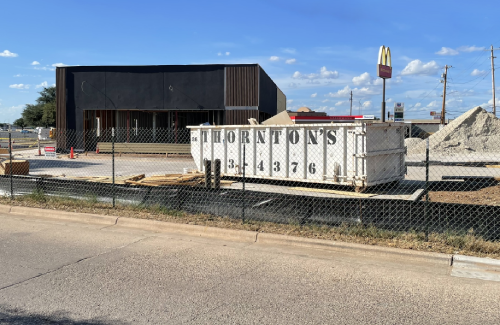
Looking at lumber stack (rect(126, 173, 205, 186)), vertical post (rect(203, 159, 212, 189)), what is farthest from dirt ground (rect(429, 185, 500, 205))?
lumber stack (rect(126, 173, 205, 186))

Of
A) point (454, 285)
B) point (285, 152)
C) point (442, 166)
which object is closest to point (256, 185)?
point (285, 152)

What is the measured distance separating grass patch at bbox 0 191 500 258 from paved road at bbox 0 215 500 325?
20.2 inches

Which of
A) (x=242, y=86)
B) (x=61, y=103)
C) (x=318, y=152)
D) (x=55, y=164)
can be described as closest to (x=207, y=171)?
(x=318, y=152)

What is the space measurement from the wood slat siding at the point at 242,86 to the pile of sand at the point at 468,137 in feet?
46.5

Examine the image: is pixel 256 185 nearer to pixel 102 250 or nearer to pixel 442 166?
pixel 102 250

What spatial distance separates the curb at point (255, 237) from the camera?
583cm

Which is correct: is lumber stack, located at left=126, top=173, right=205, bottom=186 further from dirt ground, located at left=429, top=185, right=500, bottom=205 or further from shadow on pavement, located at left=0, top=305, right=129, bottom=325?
shadow on pavement, located at left=0, top=305, right=129, bottom=325

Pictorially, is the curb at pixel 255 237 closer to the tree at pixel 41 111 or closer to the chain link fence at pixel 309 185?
the chain link fence at pixel 309 185

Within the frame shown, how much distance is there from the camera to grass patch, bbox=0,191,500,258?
6.20 meters

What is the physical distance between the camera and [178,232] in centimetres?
780

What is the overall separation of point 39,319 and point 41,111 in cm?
8192

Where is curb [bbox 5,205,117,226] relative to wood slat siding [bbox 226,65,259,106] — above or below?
below

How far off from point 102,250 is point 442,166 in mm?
18016

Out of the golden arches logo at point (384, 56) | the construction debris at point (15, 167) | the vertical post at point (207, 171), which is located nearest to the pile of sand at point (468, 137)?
the golden arches logo at point (384, 56)
